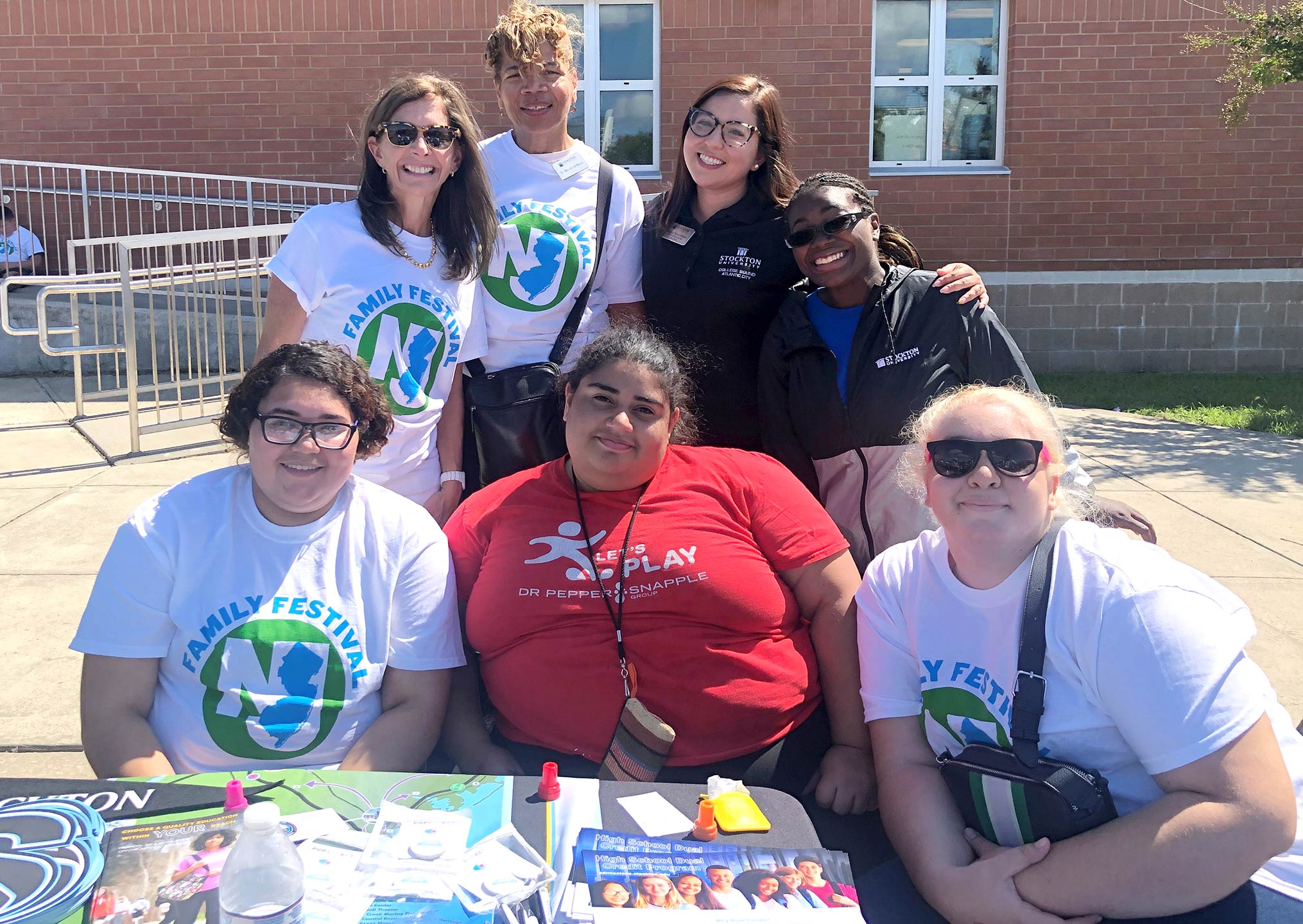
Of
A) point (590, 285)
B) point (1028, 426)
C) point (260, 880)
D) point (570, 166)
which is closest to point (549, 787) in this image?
point (260, 880)

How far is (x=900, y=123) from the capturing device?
10961 mm

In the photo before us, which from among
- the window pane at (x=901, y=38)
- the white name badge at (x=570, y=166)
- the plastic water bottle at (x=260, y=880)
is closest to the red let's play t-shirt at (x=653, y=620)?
the plastic water bottle at (x=260, y=880)

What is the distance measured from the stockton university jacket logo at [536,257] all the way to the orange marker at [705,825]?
1.92m

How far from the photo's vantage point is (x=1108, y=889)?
1819mm

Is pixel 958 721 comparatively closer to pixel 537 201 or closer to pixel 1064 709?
pixel 1064 709

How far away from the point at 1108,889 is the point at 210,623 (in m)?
1.77

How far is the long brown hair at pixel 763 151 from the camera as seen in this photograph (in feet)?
10.7

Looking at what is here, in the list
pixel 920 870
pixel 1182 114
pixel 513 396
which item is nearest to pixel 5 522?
pixel 513 396

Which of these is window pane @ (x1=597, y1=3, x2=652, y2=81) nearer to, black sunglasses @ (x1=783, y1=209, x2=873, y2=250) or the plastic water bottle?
black sunglasses @ (x1=783, y1=209, x2=873, y2=250)

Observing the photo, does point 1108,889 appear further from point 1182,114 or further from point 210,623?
point 1182,114

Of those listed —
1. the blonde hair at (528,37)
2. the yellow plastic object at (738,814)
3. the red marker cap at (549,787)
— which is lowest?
the yellow plastic object at (738,814)

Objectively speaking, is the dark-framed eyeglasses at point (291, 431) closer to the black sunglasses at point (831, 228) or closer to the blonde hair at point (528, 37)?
the black sunglasses at point (831, 228)

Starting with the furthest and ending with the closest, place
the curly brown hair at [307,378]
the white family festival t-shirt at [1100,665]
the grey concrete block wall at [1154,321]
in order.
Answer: the grey concrete block wall at [1154,321]
the curly brown hair at [307,378]
the white family festival t-shirt at [1100,665]

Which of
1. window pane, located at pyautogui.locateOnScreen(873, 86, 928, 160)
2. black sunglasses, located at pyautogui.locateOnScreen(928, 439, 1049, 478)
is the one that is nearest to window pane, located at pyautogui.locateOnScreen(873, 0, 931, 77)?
window pane, located at pyautogui.locateOnScreen(873, 86, 928, 160)
